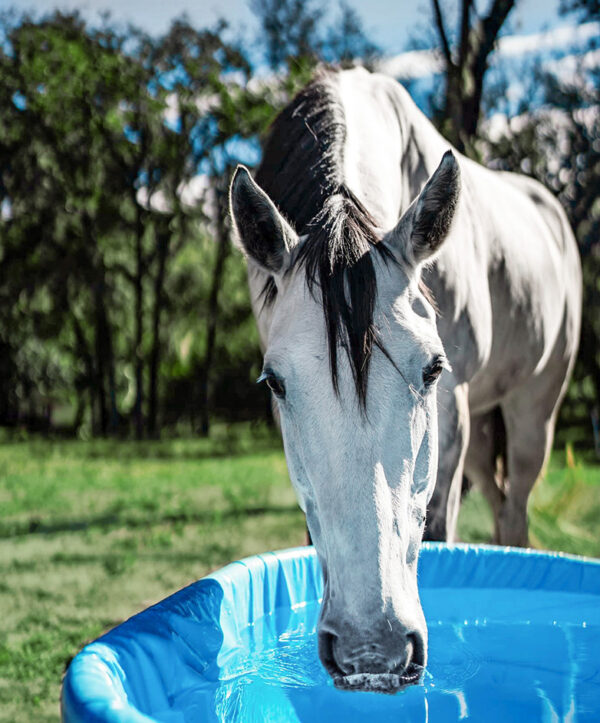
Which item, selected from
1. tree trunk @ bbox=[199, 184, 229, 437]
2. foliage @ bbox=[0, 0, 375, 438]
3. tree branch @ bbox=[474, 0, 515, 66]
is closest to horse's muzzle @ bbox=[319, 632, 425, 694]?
tree branch @ bbox=[474, 0, 515, 66]

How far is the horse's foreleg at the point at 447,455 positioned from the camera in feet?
10.1

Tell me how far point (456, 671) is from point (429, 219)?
1400mm

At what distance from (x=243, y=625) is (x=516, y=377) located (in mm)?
Answer: 2290

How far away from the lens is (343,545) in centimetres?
170

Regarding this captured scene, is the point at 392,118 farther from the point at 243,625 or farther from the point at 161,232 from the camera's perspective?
the point at 161,232

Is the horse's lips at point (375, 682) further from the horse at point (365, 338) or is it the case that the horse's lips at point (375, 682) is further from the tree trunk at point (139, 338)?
the tree trunk at point (139, 338)

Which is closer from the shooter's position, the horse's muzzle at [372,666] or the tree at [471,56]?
the horse's muzzle at [372,666]

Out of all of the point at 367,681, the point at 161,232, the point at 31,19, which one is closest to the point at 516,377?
the point at 367,681

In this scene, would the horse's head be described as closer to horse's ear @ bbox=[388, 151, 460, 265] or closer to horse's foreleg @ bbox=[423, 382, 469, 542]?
horse's ear @ bbox=[388, 151, 460, 265]

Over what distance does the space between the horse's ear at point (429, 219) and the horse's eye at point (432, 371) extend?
307mm

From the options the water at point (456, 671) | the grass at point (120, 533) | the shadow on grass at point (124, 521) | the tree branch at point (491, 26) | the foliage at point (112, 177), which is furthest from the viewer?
the foliage at point (112, 177)

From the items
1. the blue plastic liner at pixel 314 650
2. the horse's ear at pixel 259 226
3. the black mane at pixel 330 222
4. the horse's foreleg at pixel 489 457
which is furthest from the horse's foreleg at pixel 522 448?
the horse's ear at pixel 259 226

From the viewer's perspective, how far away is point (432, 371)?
1.95 meters

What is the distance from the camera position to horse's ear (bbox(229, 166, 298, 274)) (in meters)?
2.04
